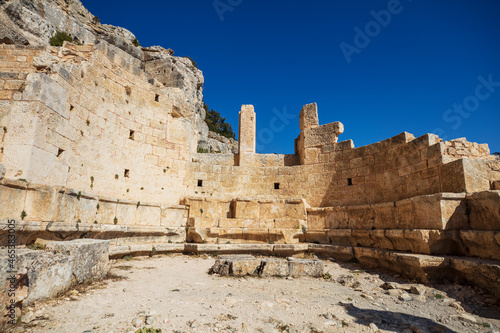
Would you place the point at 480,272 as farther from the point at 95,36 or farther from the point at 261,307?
the point at 95,36

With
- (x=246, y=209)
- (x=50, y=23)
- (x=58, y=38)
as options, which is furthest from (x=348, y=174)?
(x=50, y=23)

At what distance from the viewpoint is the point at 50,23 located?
21078mm

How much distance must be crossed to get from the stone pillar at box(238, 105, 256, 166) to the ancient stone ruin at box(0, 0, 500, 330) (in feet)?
0.14

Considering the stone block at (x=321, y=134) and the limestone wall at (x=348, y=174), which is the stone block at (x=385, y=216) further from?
the stone block at (x=321, y=134)

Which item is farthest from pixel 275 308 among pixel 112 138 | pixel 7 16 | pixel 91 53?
pixel 7 16

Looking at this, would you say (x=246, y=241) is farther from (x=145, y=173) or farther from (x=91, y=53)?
(x=91, y=53)

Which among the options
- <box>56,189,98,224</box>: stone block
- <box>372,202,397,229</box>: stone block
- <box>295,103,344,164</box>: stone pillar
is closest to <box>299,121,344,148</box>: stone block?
<box>295,103,344,164</box>: stone pillar

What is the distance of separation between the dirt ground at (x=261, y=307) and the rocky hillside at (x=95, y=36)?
8425 millimetres

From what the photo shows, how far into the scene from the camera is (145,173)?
34.3 feet

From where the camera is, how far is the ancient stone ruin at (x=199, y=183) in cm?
605

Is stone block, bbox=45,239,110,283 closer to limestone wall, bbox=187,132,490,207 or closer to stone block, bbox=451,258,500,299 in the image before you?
limestone wall, bbox=187,132,490,207

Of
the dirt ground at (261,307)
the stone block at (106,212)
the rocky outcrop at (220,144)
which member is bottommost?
the dirt ground at (261,307)

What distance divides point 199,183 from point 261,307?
7799 mm

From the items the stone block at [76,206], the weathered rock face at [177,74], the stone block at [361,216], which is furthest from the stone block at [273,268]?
the weathered rock face at [177,74]
